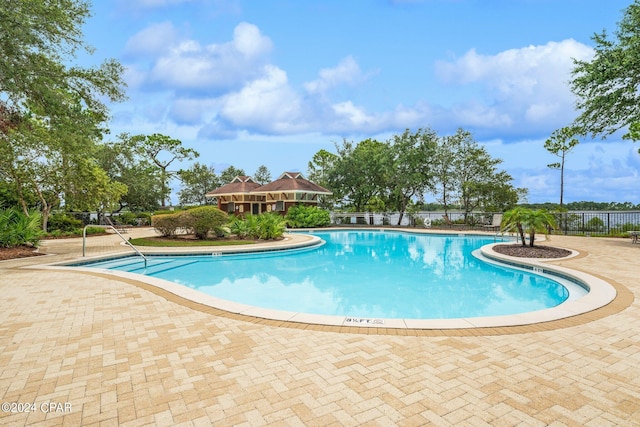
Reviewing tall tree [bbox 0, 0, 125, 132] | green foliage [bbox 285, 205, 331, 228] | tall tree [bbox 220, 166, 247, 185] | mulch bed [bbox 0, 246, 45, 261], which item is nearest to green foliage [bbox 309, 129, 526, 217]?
green foliage [bbox 285, 205, 331, 228]

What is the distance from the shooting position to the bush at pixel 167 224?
15.3 meters

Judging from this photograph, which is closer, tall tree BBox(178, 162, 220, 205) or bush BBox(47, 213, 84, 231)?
bush BBox(47, 213, 84, 231)

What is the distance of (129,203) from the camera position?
3161 cm

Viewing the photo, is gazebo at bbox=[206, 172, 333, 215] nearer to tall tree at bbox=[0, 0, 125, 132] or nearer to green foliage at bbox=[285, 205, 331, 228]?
green foliage at bbox=[285, 205, 331, 228]

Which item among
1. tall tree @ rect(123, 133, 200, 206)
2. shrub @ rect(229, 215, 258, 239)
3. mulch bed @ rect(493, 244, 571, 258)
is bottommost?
mulch bed @ rect(493, 244, 571, 258)

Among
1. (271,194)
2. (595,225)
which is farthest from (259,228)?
(595,225)

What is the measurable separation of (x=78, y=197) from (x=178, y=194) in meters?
24.7

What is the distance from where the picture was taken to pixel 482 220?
22.0 metres

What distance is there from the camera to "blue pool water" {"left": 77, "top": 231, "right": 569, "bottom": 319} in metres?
6.59

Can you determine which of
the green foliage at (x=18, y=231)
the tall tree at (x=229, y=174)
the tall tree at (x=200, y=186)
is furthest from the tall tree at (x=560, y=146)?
the tall tree at (x=200, y=186)

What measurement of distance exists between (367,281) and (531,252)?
5.64 metres

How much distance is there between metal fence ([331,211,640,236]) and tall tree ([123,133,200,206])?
18850 mm

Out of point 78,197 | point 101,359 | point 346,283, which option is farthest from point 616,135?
point 78,197

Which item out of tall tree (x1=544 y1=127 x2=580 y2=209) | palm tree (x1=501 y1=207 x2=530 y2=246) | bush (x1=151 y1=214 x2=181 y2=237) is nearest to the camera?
palm tree (x1=501 y1=207 x2=530 y2=246)
